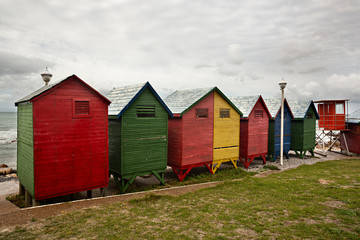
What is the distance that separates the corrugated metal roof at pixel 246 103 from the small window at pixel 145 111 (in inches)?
Result: 370

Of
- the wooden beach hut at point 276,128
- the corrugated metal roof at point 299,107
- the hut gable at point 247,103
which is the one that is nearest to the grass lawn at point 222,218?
the hut gable at point 247,103

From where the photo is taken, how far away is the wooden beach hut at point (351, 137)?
28500mm

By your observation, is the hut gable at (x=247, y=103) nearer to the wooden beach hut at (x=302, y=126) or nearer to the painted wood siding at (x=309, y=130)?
the wooden beach hut at (x=302, y=126)

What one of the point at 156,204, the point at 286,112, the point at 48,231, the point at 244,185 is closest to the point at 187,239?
the point at 156,204

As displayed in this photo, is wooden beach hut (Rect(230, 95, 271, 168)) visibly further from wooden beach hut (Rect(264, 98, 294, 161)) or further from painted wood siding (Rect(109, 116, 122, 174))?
painted wood siding (Rect(109, 116, 122, 174))

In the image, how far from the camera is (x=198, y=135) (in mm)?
16672

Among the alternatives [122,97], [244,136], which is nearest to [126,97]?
[122,97]

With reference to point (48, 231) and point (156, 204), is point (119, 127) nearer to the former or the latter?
point (156, 204)

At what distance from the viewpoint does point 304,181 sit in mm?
14867

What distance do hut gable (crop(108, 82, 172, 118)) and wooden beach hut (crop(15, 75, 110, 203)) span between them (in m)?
1.16

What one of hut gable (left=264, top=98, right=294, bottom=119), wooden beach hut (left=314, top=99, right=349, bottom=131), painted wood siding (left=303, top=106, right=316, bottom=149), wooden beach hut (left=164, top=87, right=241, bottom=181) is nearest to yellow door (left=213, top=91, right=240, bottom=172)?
wooden beach hut (left=164, top=87, right=241, bottom=181)

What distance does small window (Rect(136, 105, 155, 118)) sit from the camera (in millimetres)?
13712

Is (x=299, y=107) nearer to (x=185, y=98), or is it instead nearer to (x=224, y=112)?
(x=224, y=112)

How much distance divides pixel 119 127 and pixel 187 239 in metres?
7.51
